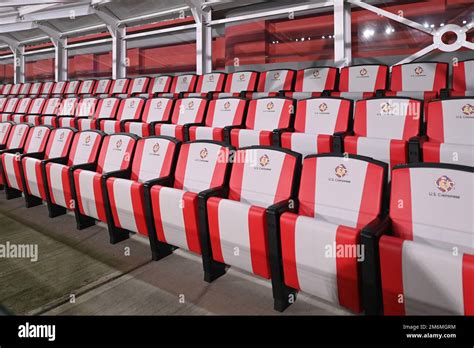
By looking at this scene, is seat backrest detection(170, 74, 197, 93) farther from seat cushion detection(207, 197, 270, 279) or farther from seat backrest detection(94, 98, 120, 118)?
seat cushion detection(207, 197, 270, 279)

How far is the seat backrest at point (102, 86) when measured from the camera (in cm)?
474

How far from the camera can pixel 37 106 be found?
427cm

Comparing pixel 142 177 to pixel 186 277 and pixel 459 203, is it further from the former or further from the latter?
pixel 459 203

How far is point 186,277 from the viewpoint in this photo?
1.34 m

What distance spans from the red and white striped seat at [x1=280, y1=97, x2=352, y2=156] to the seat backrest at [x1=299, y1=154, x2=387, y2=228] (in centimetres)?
53

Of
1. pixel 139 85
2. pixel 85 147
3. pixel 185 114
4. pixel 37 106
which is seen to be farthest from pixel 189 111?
pixel 37 106

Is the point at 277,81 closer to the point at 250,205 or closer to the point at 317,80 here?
the point at 317,80

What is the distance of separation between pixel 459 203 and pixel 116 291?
1.15 meters

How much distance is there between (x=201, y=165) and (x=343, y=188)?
0.65 m

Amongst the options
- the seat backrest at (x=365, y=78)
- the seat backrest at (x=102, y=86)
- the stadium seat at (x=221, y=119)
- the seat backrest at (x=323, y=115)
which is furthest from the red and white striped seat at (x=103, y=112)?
the seat backrest at (x=365, y=78)

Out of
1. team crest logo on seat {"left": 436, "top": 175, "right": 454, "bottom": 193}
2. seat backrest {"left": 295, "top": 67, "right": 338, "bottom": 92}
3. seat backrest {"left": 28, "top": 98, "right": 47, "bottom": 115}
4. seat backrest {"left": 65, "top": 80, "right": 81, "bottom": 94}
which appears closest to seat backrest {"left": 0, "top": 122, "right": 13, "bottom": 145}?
seat backrest {"left": 28, "top": 98, "right": 47, "bottom": 115}

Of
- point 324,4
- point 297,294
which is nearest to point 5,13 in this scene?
point 324,4

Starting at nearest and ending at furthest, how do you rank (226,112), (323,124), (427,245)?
(427,245), (323,124), (226,112)

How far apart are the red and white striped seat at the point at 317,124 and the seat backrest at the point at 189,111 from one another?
2.68 ft
